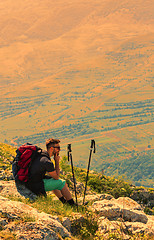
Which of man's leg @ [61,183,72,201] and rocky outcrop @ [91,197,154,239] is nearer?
rocky outcrop @ [91,197,154,239]

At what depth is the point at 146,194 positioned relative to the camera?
643 inches

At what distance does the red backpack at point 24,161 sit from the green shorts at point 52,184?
0.69 m

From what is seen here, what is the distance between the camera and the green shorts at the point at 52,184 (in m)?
9.75

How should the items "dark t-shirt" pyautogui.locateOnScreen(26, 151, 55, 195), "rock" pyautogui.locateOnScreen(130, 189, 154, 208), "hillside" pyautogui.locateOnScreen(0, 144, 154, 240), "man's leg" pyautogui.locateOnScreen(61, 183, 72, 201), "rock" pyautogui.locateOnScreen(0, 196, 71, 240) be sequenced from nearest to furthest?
"rock" pyautogui.locateOnScreen(0, 196, 71, 240), "hillside" pyautogui.locateOnScreen(0, 144, 154, 240), "dark t-shirt" pyautogui.locateOnScreen(26, 151, 55, 195), "man's leg" pyautogui.locateOnScreen(61, 183, 72, 201), "rock" pyautogui.locateOnScreen(130, 189, 154, 208)

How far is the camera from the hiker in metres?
9.40

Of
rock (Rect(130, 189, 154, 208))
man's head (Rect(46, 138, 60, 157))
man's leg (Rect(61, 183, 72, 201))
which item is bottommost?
rock (Rect(130, 189, 154, 208))

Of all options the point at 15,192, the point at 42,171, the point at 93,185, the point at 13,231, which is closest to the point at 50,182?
the point at 42,171

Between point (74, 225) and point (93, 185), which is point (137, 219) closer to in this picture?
point (74, 225)

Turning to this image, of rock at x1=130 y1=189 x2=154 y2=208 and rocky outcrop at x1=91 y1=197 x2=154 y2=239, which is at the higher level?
rocky outcrop at x1=91 y1=197 x2=154 y2=239

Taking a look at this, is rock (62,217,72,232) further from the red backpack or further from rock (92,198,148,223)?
the red backpack

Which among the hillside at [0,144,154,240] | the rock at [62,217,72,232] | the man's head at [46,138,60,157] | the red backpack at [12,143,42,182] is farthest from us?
the man's head at [46,138,60,157]

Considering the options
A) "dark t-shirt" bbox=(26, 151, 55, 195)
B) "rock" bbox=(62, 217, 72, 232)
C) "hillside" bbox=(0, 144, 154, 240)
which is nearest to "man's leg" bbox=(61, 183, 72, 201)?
"hillside" bbox=(0, 144, 154, 240)

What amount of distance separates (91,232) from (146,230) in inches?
59.2

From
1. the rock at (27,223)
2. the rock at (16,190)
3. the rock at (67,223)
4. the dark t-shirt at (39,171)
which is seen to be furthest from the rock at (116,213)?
the rock at (27,223)
